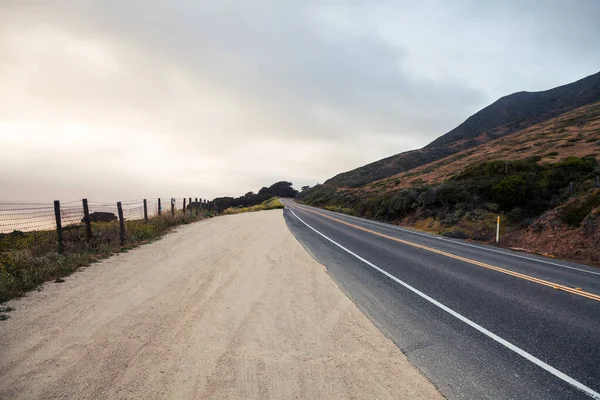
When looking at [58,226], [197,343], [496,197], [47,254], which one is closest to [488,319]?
[197,343]

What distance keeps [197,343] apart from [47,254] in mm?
6713

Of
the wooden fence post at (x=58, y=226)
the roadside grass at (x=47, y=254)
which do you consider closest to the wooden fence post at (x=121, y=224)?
the roadside grass at (x=47, y=254)

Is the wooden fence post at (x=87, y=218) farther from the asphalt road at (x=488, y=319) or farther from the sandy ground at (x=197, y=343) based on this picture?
the asphalt road at (x=488, y=319)

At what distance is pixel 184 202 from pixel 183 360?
2112 centimetres

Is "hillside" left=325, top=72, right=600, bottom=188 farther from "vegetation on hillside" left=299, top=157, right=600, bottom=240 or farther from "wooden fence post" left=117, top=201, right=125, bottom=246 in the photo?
"wooden fence post" left=117, top=201, right=125, bottom=246

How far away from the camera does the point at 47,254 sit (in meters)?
8.04

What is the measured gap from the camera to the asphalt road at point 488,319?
3.36m

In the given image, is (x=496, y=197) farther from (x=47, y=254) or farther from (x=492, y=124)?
(x=492, y=124)

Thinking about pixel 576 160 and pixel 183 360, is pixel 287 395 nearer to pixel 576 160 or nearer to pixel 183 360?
pixel 183 360

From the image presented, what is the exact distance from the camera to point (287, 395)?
3094 mm

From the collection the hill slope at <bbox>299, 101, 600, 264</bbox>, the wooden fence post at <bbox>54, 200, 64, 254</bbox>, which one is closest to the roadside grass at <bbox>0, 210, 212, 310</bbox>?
the wooden fence post at <bbox>54, 200, 64, 254</bbox>

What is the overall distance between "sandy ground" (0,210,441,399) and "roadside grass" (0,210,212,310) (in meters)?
0.41

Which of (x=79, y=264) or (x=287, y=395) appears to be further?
(x=79, y=264)

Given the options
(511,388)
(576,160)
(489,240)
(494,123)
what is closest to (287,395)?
(511,388)
